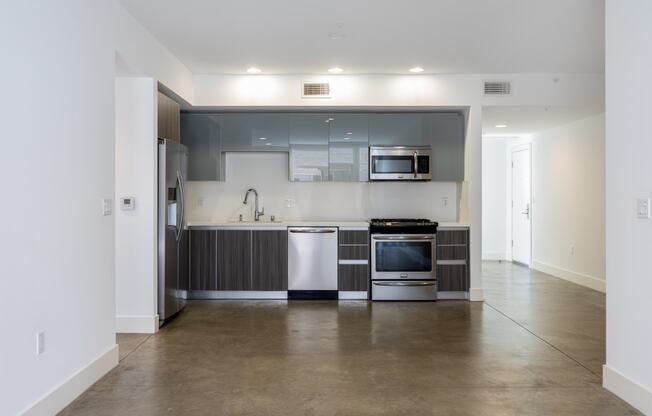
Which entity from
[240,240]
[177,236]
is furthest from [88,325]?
[240,240]

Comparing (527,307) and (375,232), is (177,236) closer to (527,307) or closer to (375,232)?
(375,232)

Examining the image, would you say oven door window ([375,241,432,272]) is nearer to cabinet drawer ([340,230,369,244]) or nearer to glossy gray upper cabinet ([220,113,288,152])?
cabinet drawer ([340,230,369,244])

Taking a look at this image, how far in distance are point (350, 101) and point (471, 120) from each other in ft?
4.83

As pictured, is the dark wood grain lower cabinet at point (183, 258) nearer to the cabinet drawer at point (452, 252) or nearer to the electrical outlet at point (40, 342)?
the electrical outlet at point (40, 342)

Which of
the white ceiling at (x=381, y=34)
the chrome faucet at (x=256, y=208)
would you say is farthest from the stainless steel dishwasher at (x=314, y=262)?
the white ceiling at (x=381, y=34)

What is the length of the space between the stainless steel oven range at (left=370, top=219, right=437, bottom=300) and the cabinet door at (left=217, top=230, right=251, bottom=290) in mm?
1519

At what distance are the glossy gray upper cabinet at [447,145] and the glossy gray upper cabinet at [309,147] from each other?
4.36 feet

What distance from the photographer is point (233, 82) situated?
5453mm

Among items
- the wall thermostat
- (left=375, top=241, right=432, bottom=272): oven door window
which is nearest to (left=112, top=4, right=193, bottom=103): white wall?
the wall thermostat

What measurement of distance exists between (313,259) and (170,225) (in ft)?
5.92

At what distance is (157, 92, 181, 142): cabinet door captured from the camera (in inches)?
173

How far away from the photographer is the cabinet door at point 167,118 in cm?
440

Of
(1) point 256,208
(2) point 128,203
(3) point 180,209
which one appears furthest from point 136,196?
(1) point 256,208

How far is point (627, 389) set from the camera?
2686 millimetres
